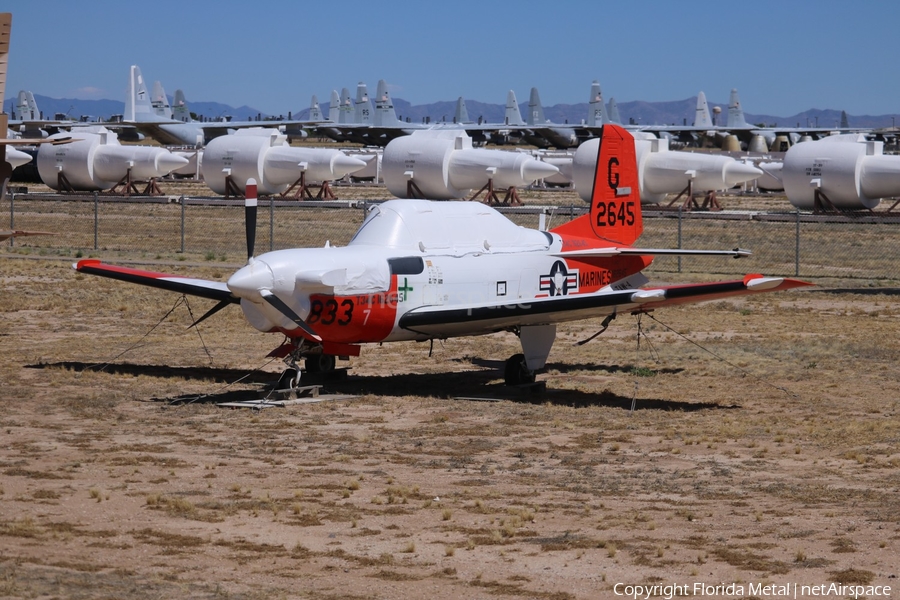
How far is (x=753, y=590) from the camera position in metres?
7.82

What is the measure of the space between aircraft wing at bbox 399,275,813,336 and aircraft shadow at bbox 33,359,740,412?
96 cm

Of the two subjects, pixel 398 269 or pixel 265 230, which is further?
pixel 265 230

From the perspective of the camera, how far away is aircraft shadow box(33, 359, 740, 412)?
15211 millimetres

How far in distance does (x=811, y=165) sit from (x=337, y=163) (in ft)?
71.0

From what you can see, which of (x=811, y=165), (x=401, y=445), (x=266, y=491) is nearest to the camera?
(x=266, y=491)

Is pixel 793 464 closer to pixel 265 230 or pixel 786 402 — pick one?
pixel 786 402

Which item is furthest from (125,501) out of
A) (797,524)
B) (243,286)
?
(797,524)

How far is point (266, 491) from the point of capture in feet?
34.6

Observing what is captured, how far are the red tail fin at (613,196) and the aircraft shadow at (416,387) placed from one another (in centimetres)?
208

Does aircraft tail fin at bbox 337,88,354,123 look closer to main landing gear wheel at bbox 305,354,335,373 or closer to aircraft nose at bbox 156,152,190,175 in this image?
aircraft nose at bbox 156,152,190,175

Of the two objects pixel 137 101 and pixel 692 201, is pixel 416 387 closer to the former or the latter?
pixel 692 201

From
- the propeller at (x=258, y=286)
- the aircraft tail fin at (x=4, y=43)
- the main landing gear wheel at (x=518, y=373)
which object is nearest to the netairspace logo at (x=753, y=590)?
the propeller at (x=258, y=286)

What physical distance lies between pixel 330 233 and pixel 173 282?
2502 centimetres

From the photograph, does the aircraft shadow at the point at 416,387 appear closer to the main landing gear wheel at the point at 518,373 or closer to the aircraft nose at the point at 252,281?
the main landing gear wheel at the point at 518,373
